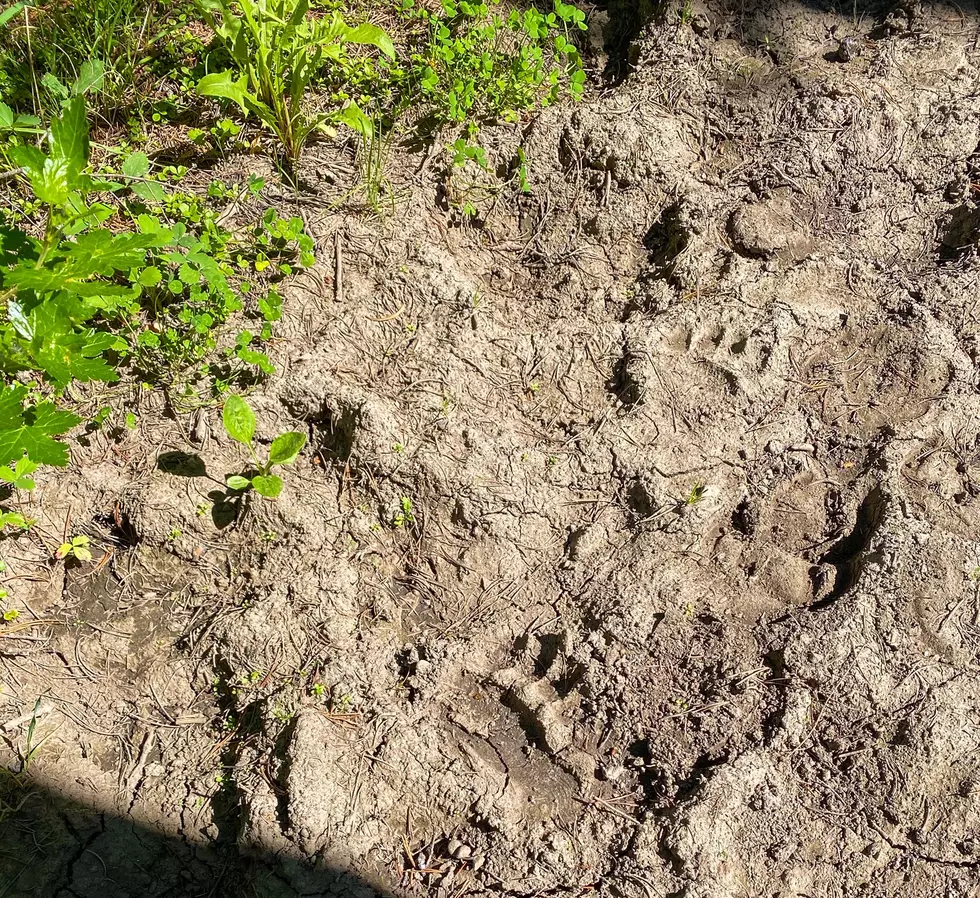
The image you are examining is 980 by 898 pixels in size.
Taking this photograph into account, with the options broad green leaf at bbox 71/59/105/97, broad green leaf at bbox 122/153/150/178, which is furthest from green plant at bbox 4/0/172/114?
broad green leaf at bbox 122/153/150/178

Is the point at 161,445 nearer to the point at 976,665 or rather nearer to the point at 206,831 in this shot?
the point at 206,831

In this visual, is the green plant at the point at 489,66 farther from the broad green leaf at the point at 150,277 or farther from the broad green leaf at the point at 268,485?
the broad green leaf at the point at 268,485

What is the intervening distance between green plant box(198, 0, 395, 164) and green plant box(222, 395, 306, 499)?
1.07 m

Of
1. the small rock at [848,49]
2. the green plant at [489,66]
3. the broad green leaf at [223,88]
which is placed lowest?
the broad green leaf at [223,88]

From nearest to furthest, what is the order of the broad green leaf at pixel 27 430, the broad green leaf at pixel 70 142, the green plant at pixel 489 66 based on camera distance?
the broad green leaf at pixel 70 142 → the broad green leaf at pixel 27 430 → the green plant at pixel 489 66

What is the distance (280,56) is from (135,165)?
0.64 m

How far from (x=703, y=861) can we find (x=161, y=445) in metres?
2.03

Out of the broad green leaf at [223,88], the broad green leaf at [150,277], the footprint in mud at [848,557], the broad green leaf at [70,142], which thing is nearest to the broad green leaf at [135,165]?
the broad green leaf at [223,88]

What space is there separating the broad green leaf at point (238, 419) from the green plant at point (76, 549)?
60cm

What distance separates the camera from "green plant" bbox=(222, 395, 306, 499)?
7.60 feet

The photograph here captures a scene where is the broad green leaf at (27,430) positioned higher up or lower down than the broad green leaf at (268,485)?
higher up

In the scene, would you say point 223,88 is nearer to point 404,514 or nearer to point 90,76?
point 90,76

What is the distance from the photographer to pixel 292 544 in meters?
2.36

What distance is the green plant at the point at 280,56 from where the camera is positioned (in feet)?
8.48
